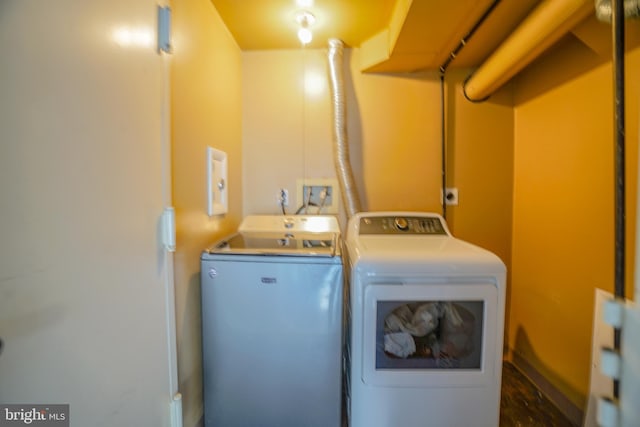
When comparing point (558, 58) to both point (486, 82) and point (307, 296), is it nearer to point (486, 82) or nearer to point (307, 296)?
point (486, 82)

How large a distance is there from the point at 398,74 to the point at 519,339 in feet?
6.97

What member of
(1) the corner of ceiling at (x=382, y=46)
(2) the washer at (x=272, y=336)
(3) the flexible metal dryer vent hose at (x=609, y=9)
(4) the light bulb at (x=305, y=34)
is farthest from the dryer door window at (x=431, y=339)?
(4) the light bulb at (x=305, y=34)

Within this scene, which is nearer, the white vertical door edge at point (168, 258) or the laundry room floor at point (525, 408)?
the white vertical door edge at point (168, 258)

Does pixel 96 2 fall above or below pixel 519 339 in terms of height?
above

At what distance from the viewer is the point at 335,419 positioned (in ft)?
3.98

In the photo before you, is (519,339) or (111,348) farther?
(519,339)

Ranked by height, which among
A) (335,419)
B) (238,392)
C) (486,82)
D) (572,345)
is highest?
(486,82)

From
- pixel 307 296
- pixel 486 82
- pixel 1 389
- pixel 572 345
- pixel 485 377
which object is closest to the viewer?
pixel 1 389

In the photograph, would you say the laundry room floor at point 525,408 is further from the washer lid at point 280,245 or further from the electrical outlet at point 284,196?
the electrical outlet at point 284,196

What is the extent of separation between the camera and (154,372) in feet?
2.95

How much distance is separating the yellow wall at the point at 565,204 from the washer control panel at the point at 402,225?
691 millimetres

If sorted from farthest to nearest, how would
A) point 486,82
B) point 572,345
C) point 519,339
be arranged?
1. point 519,339
2. point 486,82
3. point 572,345

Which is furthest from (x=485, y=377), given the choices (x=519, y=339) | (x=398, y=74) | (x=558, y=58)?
(x=398, y=74)

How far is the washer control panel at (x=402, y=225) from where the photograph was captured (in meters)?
1.52
